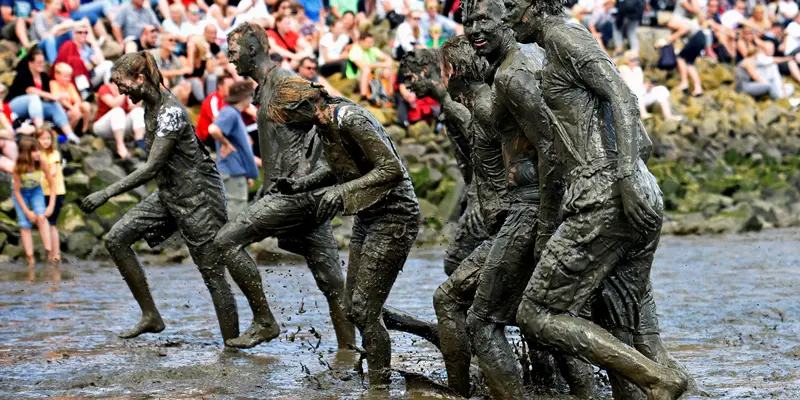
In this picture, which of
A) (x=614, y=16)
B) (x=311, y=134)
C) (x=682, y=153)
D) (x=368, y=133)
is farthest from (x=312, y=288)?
(x=614, y=16)

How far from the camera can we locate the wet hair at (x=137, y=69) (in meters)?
9.09

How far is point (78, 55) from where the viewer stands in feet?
55.5

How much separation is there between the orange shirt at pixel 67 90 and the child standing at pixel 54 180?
61.5 inches

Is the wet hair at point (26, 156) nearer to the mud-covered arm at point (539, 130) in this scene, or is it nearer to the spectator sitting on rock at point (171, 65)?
the spectator sitting on rock at point (171, 65)

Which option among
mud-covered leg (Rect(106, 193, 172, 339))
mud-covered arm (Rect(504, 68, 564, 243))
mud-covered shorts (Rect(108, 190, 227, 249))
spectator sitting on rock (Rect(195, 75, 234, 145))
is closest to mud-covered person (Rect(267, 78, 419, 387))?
mud-covered arm (Rect(504, 68, 564, 243))

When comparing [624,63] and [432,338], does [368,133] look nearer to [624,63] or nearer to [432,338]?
[432,338]

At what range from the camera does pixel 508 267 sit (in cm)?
657

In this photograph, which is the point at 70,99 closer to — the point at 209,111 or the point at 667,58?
the point at 209,111

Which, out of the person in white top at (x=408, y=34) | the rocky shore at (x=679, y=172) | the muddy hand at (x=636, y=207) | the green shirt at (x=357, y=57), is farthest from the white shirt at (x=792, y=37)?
the muddy hand at (x=636, y=207)

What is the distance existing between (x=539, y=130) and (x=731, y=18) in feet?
71.4

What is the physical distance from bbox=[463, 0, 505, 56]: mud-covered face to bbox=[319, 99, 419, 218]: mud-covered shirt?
3.25 ft

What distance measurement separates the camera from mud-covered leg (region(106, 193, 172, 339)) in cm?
945

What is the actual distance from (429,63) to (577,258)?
2970 mm

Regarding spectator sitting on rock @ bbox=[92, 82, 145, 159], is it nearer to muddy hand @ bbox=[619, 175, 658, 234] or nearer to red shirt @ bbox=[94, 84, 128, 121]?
red shirt @ bbox=[94, 84, 128, 121]
